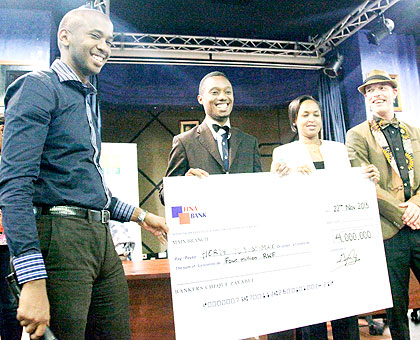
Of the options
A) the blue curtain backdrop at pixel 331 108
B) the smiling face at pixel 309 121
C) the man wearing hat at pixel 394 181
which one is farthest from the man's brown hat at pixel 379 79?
the blue curtain backdrop at pixel 331 108

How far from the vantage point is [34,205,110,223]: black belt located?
960mm

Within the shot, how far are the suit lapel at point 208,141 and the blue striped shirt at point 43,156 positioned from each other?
0.68 m

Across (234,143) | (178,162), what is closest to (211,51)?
(234,143)

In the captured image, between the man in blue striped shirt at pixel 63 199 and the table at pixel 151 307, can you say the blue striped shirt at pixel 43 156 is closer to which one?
the man in blue striped shirt at pixel 63 199

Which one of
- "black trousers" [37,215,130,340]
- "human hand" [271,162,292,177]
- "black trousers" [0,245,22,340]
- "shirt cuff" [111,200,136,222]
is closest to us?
"black trousers" [37,215,130,340]

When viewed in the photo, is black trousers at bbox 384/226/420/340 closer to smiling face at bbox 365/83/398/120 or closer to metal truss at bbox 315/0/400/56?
smiling face at bbox 365/83/398/120

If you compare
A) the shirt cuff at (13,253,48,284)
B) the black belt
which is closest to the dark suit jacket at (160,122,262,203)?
the black belt

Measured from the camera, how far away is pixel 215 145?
1.76 metres

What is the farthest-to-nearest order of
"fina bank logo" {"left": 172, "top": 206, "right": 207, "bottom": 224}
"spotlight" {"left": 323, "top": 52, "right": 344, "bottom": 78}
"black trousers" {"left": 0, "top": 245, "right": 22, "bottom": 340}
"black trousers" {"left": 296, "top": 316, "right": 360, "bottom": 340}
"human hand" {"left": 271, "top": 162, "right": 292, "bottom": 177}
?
"spotlight" {"left": 323, "top": 52, "right": 344, "bottom": 78} < "black trousers" {"left": 0, "top": 245, "right": 22, "bottom": 340} < "black trousers" {"left": 296, "top": 316, "right": 360, "bottom": 340} < "human hand" {"left": 271, "top": 162, "right": 292, "bottom": 177} < "fina bank logo" {"left": 172, "top": 206, "right": 207, "bottom": 224}

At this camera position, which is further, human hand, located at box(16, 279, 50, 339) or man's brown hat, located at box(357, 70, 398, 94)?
man's brown hat, located at box(357, 70, 398, 94)

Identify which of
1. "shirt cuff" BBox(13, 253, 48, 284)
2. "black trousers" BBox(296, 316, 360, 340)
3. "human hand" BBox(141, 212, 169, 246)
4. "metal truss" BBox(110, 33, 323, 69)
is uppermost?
"metal truss" BBox(110, 33, 323, 69)

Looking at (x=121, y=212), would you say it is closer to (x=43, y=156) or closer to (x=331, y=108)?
(x=43, y=156)

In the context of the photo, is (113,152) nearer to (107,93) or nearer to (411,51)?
(107,93)

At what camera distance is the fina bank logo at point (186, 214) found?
1354 mm
